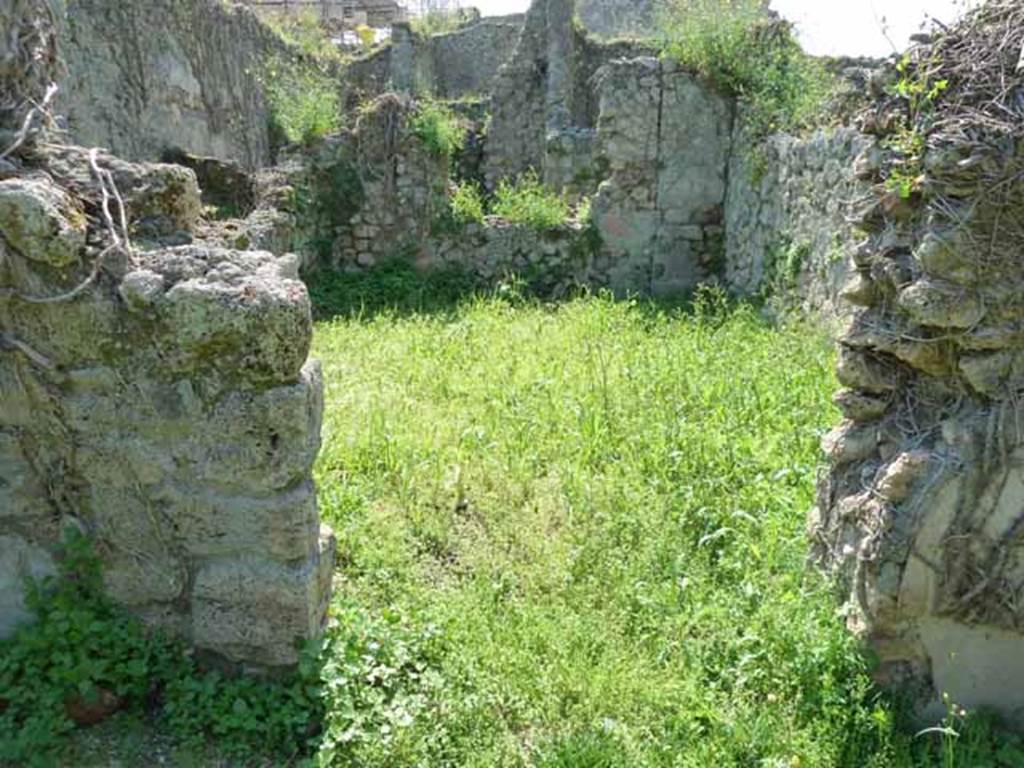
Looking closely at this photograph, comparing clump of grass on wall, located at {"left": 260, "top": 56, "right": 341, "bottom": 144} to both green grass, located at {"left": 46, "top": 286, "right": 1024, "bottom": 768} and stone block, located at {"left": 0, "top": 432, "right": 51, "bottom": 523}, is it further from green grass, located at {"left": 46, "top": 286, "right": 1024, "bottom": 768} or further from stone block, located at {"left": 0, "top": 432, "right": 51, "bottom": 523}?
stone block, located at {"left": 0, "top": 432, "right": 51, "bottom": 523}

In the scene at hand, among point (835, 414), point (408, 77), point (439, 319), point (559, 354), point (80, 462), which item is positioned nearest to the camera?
point (80, 462)

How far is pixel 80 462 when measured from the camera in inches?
98.3

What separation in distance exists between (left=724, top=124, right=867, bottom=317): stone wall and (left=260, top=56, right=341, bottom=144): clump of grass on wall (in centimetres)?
458

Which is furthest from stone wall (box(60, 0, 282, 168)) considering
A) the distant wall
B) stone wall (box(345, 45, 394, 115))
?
the distant wall

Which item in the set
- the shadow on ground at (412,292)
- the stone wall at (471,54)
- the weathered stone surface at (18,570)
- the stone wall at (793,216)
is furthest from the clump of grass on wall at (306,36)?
the weathered stone surface at (18,570)

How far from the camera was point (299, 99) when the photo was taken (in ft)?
31.8

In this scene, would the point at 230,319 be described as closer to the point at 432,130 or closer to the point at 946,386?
the point at 946,386

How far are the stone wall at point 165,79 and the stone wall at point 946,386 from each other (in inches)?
256

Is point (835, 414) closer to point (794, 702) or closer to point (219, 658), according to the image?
point (794, 702)

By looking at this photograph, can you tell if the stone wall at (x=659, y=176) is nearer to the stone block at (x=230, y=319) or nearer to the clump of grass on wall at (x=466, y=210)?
the clump of grass on wall at (x=466, y=210)

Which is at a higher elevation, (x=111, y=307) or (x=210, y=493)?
(x=111, y=307)

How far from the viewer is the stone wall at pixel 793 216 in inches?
224

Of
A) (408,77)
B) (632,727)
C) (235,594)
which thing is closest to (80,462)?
(235,594)

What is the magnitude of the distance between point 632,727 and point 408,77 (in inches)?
572
